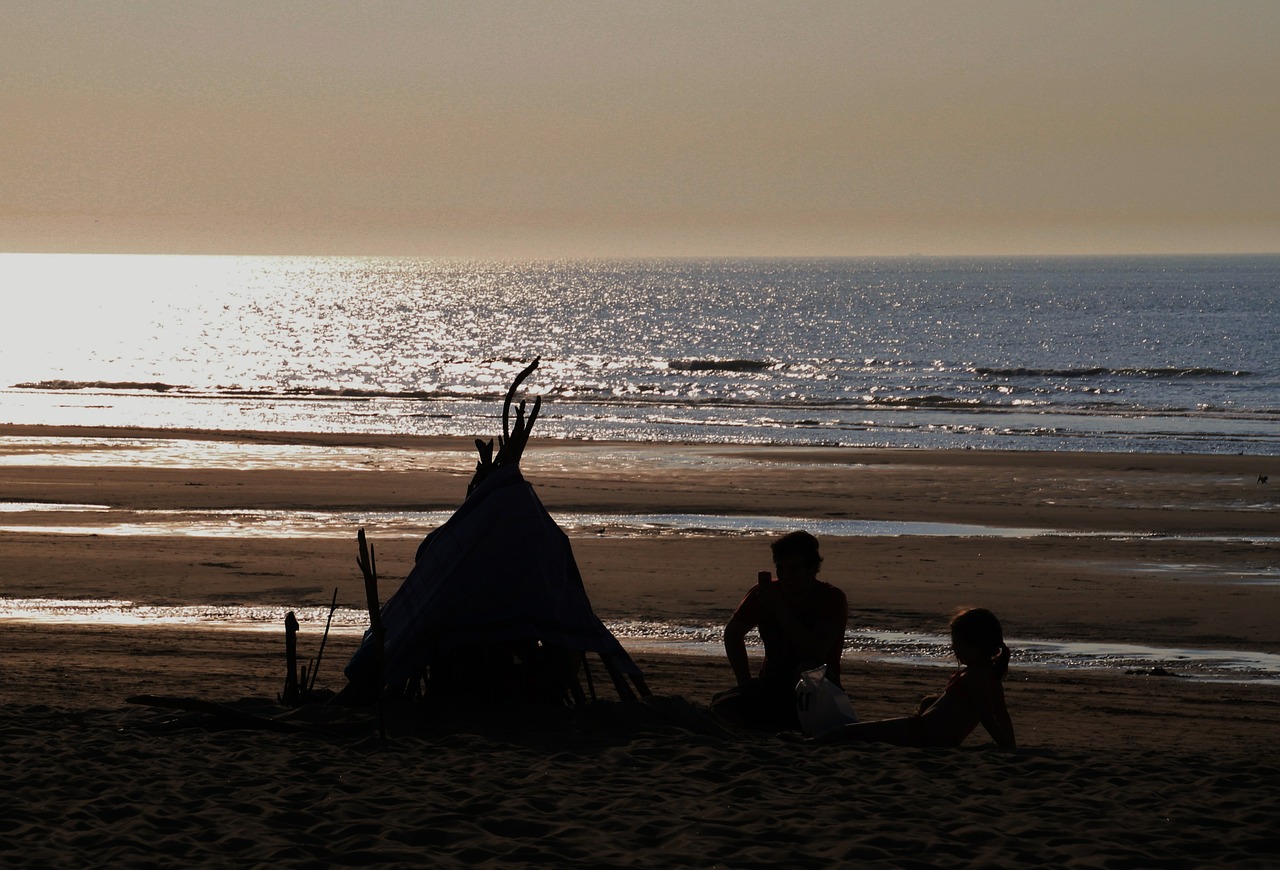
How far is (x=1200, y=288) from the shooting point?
484 feet

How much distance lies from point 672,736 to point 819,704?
86 cm

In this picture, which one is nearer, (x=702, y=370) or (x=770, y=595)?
(x=770, y=595)

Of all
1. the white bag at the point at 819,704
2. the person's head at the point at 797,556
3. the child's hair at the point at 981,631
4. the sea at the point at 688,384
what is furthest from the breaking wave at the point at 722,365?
the child's hair at the point at 981,631

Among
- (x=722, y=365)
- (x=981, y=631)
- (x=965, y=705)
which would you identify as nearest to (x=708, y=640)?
(x=965, y=705)

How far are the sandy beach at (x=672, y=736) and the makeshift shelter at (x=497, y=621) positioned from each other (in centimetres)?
36

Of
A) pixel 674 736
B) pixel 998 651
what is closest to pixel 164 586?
pixel 674 736

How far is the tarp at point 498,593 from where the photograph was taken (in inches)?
314

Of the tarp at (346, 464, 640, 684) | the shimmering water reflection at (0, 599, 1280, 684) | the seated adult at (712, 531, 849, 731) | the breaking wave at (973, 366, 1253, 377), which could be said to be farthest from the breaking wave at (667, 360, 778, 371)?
the seated adult at (712, 531, 849, 731)

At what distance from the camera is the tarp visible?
7.99 metres

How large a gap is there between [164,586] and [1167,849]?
10556 mm

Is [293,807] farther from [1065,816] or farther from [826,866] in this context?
[1065,816]

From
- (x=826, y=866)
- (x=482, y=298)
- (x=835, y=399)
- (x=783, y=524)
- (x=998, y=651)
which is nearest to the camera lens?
(x=826, y=866)

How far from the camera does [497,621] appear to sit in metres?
7.98

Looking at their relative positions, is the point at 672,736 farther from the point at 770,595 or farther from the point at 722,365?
the point at 722,365
